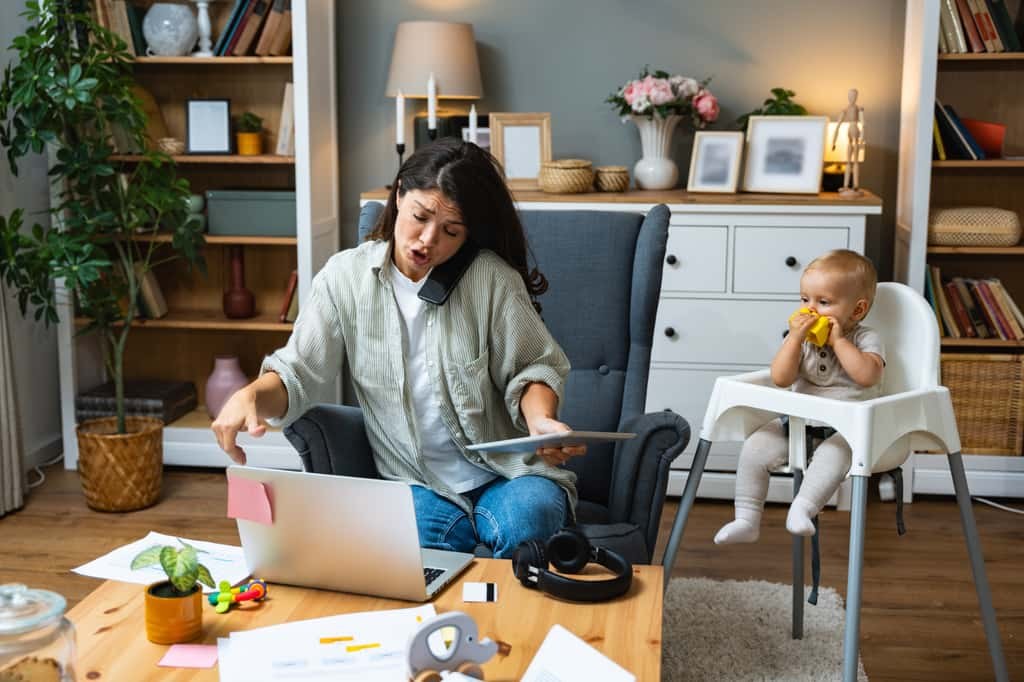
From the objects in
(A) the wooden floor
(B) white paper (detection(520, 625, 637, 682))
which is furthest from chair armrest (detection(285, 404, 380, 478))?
(A) the wooden floor

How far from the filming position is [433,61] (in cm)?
361

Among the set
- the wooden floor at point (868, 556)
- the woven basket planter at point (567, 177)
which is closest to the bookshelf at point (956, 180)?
the wooden floor at point (868, 556)

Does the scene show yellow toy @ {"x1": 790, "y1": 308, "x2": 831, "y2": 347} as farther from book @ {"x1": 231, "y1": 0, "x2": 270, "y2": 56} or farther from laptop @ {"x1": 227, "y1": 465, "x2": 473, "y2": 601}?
book @ {"x1": 231, "y1": 0, "x2": 270, "y2": 56}

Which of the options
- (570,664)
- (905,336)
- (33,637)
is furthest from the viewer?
(905,336)

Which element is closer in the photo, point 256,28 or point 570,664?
point 570,664

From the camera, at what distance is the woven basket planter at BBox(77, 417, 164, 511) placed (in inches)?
131

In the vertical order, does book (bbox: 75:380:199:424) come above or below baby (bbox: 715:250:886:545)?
below

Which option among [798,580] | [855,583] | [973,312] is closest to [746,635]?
[798,580]

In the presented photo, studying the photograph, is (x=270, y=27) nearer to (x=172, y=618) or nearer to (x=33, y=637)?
(x=172, y=618)

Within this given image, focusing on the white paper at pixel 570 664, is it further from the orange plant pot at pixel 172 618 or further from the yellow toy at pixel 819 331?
the yellow toy at pixel 819 331

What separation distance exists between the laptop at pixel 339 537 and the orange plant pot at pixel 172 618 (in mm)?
165

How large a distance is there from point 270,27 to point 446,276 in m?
1.90

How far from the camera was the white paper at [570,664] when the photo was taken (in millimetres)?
1372

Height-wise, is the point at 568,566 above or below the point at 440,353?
below
